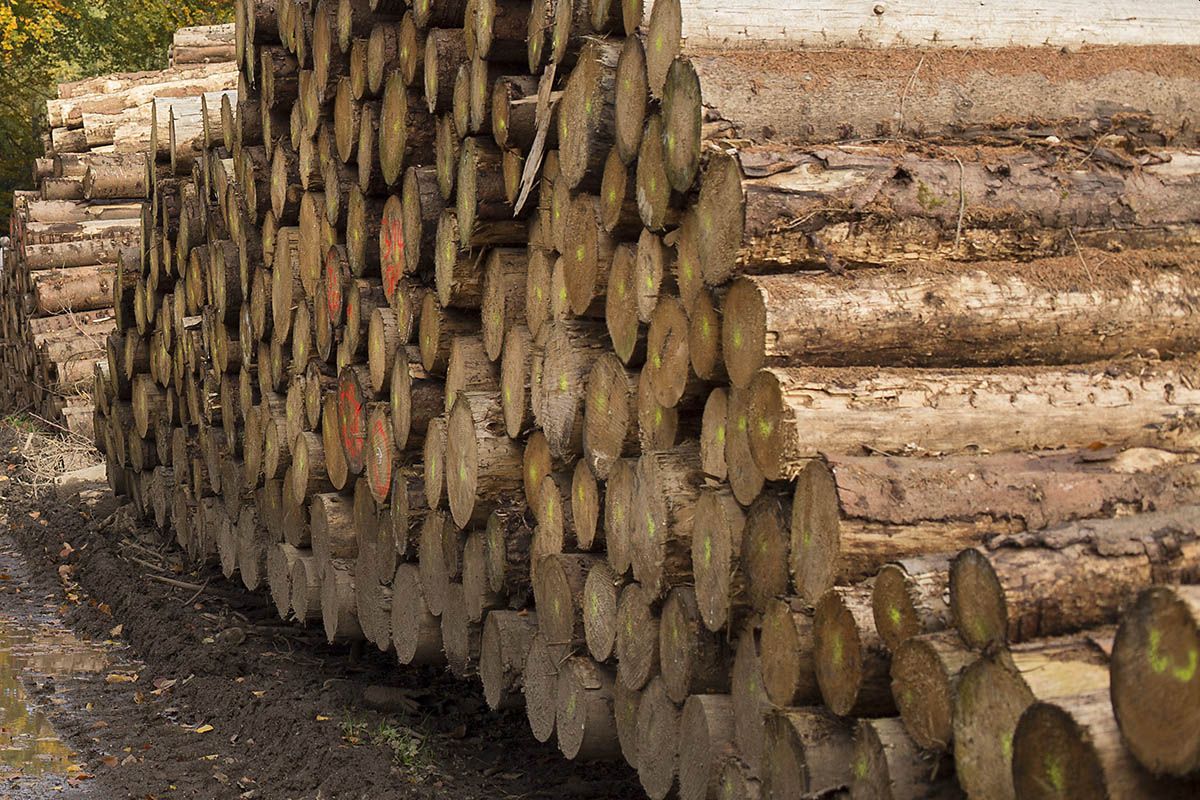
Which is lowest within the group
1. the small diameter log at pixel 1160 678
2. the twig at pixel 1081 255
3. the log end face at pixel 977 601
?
the log end face at pixel 977 601

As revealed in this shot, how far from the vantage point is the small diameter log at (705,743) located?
11.7ft

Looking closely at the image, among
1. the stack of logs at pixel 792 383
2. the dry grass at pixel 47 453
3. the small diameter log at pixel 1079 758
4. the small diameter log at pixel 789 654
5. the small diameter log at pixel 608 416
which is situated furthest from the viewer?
the dry grass at pixel 47 453

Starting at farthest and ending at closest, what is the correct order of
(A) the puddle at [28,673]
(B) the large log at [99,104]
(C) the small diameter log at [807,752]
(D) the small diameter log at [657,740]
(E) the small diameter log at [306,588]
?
(B) the large log at [99,104] → (E) the small diameter log at [306,588] → (A) the puddle at [28,673] → (D) the small diameter log at [657,740] → (C) the small diameter log at [807,752]

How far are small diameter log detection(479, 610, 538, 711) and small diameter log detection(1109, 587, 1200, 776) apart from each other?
113 inches

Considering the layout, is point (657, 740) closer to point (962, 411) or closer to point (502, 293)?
point (962, 411)

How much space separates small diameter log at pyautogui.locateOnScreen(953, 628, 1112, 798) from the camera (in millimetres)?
2361

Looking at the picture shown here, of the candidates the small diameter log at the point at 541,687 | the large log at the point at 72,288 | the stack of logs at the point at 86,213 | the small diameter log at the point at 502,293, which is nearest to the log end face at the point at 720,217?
the small diameter log at the point at 502,293

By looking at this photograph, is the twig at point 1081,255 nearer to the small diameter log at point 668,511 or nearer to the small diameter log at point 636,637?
the small diameter log at point 668,511

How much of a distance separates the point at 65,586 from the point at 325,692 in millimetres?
3305

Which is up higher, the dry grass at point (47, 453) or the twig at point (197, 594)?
the twig at point (197, 594)

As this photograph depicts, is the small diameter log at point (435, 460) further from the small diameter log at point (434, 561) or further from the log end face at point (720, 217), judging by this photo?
the log end face at point (720, 217)

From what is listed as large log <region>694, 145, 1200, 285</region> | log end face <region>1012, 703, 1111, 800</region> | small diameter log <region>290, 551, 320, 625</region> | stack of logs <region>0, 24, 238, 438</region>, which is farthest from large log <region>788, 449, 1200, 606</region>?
stack of logs <region>0, 24, 238, 438</region>

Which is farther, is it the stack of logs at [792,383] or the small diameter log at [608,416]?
the small diameter log at [608,416]

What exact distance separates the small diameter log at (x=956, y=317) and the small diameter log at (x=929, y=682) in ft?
2.57
